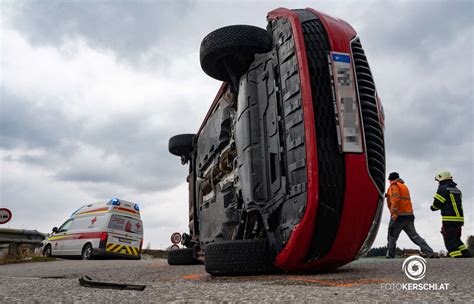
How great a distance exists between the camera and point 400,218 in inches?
301

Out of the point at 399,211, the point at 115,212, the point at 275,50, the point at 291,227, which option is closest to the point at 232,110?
the point at 275,50

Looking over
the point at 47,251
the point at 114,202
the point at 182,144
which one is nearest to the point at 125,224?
the point at 114,202

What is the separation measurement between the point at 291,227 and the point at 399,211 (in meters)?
5.08

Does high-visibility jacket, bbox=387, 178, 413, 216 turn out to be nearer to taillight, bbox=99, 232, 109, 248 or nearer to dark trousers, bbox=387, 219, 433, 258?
dark trousers, bbox=387, 219, 433, 258

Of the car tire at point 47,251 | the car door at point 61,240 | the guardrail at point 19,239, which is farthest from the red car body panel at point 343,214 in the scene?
the car tire at point 47,251

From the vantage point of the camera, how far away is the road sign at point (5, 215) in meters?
10.7

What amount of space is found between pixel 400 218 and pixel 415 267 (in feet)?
15.4

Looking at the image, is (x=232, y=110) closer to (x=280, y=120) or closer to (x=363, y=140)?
(x=280, y=120)

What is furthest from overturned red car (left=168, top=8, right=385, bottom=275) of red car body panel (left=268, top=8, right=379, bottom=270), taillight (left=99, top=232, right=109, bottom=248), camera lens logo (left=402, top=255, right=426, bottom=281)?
taillight (left=99, top=232, right=109, bottom=248)

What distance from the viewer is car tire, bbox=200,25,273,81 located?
384 centimetres

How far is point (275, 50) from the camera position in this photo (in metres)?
3.82

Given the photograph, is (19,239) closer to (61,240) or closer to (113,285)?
(61,240)

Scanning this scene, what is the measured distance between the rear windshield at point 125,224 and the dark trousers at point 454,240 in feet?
30.6

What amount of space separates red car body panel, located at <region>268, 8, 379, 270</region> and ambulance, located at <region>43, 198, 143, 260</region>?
10.4m
